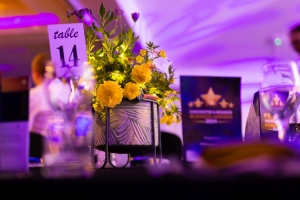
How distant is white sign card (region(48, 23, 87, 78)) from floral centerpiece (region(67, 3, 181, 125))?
0.04 metres

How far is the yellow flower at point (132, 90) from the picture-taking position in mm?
1254

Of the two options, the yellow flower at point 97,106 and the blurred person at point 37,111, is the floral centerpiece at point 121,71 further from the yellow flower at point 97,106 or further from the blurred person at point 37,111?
the blurred person at point 37,111

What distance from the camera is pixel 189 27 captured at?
5773 mm

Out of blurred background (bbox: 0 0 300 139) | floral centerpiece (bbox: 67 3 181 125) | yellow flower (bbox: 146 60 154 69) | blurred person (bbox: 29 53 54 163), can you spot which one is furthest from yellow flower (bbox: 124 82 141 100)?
blurred background (bbox: 0 0 300 139)

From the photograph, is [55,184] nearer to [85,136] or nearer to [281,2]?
[85,136]

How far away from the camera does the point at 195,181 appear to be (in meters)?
0.43

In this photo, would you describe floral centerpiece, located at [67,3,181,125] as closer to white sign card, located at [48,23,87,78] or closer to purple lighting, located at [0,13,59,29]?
white sign card, located at [48,23,87,78]

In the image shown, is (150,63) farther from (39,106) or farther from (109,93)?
(39,106)

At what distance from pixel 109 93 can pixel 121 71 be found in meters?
0.15

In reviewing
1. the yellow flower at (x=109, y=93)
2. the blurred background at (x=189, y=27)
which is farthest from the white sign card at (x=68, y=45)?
the blurred background at (x=189, y=27)

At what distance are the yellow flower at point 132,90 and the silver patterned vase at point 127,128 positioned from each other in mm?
41

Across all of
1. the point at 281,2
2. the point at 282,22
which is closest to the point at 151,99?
the point at 281,2

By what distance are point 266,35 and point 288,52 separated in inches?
45.1

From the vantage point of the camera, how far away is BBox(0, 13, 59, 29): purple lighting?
501cm
